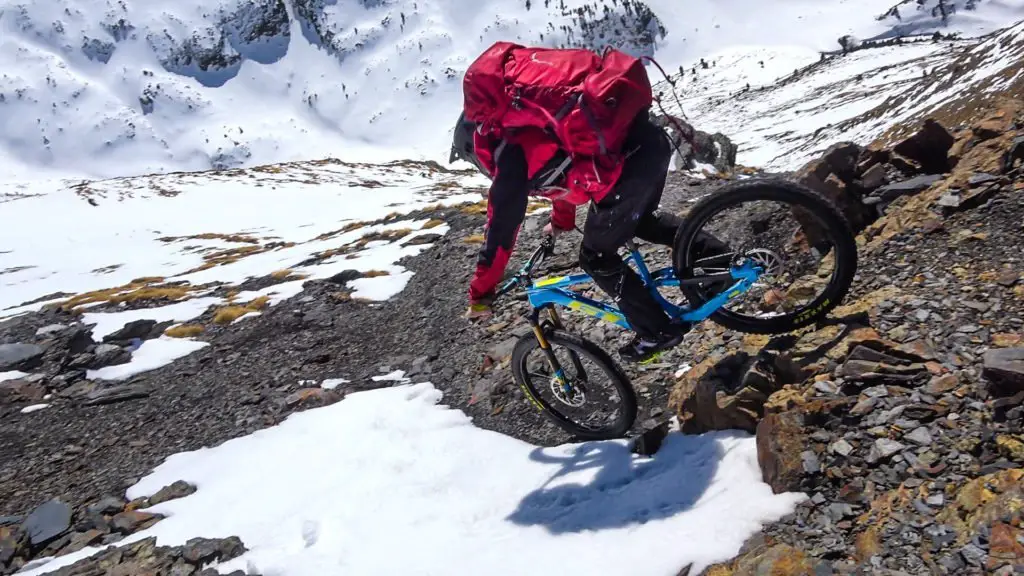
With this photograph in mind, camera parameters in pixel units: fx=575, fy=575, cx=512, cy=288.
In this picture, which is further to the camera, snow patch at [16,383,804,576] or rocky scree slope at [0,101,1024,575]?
snow patch at [16,383,804,576]

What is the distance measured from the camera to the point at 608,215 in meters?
5.64

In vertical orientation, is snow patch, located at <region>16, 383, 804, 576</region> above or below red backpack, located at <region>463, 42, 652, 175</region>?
below

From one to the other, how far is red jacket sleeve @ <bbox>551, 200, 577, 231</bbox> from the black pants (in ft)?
2.18

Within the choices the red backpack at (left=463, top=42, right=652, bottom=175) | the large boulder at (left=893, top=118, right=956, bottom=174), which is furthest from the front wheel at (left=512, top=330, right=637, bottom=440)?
the large boulder at (left=893, top=118, right=956, bottom=174)

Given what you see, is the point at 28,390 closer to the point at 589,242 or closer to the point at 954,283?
the point at 589,242

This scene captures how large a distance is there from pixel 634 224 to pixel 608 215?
11.0 inches

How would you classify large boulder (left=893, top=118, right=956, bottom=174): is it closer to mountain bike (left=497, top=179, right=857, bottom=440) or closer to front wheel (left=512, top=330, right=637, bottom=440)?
mountain bike (left=497, top=179, right=857, bottom=440)

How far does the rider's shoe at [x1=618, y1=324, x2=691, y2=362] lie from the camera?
5992 mm

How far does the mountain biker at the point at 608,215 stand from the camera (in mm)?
5430

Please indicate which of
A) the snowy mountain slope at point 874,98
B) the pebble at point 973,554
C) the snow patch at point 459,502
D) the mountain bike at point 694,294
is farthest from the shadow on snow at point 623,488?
the snowy mountain slope at point 874,98

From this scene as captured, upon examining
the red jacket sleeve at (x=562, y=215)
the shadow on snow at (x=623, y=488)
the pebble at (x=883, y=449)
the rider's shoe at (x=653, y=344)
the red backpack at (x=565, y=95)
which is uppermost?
the red backpack at (x=565, y=95)

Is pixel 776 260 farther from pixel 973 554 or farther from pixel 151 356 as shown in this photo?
pixel 151 356

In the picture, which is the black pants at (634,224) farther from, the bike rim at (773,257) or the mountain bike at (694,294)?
the bike rim at (773,257)

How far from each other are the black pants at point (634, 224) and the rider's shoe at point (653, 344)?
8 centimetres
